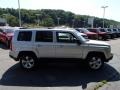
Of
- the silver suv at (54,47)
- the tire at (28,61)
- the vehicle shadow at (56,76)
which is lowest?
the vehicle shadow at (56,76)

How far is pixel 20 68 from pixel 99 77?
3.73 metres

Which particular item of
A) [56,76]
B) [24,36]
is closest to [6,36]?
[24,36]

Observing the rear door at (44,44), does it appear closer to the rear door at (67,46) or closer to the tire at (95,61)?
the rear door at (67,46)

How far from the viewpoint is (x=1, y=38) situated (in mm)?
22500

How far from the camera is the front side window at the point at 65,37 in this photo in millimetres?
10812

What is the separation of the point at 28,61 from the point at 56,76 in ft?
5.72

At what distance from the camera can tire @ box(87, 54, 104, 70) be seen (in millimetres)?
10938

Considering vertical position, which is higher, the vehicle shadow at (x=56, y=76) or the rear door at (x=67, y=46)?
the rear door at (x=67, y=46)

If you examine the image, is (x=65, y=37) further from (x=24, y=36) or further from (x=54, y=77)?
(x=54, y=77)

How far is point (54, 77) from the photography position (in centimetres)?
987

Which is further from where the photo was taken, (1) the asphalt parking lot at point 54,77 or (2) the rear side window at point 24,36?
(2) the rear side window at point 24,36

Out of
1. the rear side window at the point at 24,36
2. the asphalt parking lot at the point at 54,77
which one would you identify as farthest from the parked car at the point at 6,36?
the rear side window at the point at 24,36

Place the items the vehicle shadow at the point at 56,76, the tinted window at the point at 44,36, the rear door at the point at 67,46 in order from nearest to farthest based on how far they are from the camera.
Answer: the vehicle shadow at the point at 56,76, the rear door at the point at 67,46, the tinted window at the point at 44,36

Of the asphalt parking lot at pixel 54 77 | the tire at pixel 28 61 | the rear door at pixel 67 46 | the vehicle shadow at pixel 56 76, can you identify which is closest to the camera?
the asphalt parking lot at pixel 54 77
